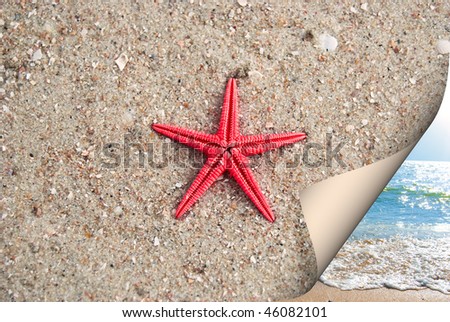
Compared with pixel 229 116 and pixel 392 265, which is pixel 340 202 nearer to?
pixel 392 265

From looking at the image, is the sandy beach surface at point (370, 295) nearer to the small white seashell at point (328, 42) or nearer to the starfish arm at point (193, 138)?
the starfish arm at point (193, 138)

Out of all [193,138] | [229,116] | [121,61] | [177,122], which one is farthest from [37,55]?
[229,116]

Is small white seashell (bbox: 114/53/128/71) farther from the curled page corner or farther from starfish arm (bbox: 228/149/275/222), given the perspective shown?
the curled page corner

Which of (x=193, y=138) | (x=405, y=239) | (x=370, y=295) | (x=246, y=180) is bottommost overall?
(x=370, y=295)

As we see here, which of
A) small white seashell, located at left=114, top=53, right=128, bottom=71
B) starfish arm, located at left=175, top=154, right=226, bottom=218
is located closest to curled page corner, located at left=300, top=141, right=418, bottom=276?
starfish arm, located at left=175, top=154, right=226, bottom=218

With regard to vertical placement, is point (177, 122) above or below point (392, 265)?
above

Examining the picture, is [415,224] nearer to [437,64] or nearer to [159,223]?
[437,64]
